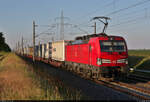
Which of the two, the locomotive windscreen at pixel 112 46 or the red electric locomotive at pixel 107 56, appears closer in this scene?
the red electric locomotive at pixel 107 56

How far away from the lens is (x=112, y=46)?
47.9ft

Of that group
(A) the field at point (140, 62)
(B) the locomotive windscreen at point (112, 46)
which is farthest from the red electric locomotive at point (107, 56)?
(A) the field at point (140, 62)

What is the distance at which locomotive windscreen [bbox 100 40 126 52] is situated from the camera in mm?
14416

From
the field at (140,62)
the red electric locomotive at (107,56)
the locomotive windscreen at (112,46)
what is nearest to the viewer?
the red electric locomotive at (107,56)

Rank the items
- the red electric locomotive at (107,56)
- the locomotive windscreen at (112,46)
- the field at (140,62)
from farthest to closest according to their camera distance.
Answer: the field at (140,62) → the locomotive windscreen at (112,46) → the red electric locomotive at (107,56)

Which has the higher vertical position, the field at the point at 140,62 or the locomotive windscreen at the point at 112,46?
the locomotive windscreen at the point at 112,46

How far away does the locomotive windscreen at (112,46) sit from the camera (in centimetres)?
1442

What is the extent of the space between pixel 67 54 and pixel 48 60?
12.7 metres

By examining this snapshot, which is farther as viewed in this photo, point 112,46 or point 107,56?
point 112,46

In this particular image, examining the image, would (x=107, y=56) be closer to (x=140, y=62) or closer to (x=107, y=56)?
(x=107, y=56)

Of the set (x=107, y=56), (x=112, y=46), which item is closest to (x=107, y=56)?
(x=107, y=56)

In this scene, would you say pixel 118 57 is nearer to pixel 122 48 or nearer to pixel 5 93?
pixel 122 48

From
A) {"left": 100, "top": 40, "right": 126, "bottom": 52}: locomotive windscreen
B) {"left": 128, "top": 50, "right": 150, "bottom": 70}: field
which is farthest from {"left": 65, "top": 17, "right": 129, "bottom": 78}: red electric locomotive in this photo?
{"left": 128, "top": 50, "right": 150, "bottom": 70}: field

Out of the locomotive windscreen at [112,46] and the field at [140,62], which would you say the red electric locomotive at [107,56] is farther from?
the field at [140,62]
